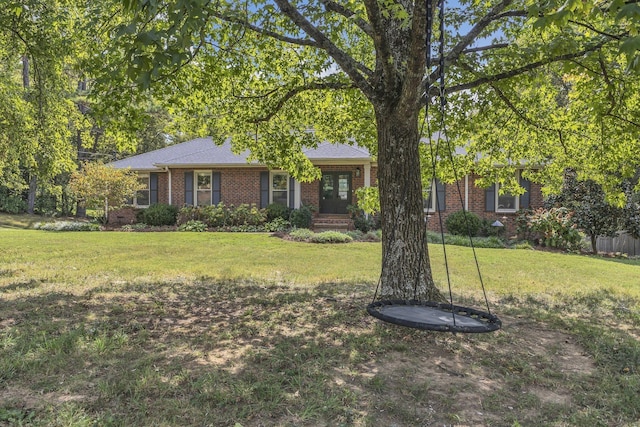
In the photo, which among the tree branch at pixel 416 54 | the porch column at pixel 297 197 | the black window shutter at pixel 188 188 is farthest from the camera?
the black window shutter at pixel 188 188

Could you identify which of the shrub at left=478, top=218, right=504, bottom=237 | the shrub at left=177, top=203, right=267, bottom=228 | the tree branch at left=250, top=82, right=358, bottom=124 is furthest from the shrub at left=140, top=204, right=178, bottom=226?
the shrub at left=478, top=218, right=504, bottom=237

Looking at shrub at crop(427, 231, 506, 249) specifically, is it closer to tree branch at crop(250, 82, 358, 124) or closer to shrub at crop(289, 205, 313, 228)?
shrub at crop(289, 205, 313, 228)

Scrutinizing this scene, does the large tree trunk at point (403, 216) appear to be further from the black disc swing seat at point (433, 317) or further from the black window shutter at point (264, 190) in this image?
the black window shutter at point (264, 190)

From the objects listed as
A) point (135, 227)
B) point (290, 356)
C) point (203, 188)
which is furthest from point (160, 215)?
point (290, 356)

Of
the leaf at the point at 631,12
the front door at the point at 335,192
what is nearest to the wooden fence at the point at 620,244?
the front door at the point at 335,192

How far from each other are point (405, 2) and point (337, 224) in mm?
12422

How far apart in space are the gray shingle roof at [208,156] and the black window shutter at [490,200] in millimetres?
5003

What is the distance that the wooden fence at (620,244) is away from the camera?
14.8 meters

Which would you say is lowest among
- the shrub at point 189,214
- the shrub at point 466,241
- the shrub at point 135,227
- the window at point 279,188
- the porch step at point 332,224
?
the shrub at point 466,241

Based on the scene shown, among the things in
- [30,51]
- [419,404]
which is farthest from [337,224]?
[419,404]

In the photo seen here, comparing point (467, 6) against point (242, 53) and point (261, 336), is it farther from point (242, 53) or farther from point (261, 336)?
point (261, 336)

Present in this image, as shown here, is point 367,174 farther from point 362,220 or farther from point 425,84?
point 425,84

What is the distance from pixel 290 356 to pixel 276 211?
13658 mm

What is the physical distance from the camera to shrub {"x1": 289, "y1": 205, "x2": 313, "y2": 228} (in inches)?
652
